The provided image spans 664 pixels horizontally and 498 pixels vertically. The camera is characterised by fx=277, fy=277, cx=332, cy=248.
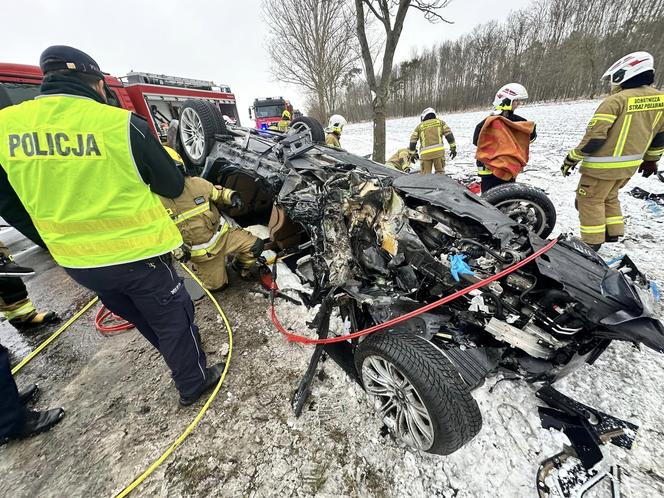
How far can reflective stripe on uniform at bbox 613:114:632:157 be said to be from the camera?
258 centimetres

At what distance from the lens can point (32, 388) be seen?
6.87 ft

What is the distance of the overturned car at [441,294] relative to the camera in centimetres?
126

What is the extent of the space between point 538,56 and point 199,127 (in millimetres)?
32419

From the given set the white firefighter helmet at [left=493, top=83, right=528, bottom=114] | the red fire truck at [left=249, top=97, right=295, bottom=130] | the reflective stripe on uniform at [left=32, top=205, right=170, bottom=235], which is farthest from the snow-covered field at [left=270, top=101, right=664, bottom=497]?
the red fire truck at [left=249, top=97, right=295, bottom=130]

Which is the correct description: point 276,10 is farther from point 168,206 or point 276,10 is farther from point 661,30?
point 661,30

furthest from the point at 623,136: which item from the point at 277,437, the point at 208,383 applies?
the point at 208,383

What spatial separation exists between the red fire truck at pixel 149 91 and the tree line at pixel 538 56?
949cm

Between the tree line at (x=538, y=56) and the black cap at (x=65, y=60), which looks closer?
the black cap at (x=65, y=60)

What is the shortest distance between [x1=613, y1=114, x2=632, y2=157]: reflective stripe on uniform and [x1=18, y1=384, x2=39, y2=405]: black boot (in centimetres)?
540

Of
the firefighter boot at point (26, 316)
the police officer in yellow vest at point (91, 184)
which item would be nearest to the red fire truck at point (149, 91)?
the firefighter boot at point (26, 316)

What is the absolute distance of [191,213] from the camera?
2656 millimetres

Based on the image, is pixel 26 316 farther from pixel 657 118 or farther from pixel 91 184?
pixel 657 118

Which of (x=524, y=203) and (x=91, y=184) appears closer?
(x=91, y=184)

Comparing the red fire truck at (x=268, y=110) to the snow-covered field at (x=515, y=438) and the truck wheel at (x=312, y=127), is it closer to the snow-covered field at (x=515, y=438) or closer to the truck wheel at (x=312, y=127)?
the truck wheel at (x=312, y=127)
